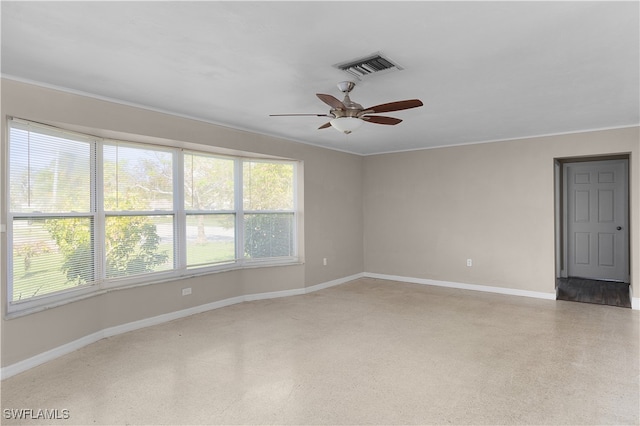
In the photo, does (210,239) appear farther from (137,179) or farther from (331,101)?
(331,101)

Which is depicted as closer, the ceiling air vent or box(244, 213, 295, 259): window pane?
the ceiling air vent

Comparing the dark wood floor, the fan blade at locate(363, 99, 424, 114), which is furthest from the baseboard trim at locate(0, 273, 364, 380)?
the dark wood floor

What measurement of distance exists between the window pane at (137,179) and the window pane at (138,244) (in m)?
0.15

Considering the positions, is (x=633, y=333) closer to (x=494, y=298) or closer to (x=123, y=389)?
(x=494, y=298)

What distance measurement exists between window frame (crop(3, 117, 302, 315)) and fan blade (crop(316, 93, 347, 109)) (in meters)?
2.31

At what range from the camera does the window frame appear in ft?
10.2

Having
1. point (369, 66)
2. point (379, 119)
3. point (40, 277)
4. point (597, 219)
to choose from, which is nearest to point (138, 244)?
point (40, 277)

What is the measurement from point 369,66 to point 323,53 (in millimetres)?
411

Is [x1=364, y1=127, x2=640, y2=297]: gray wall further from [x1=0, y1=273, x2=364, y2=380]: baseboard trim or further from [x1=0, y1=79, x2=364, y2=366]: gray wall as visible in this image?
[x1=0, y1=273, x2=364, y2=380]: baseboard trim

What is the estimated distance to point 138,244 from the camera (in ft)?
13.9

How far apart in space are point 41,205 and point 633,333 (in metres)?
6.05

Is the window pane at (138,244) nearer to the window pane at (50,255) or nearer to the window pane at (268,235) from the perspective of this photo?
the window pane at (50,255)

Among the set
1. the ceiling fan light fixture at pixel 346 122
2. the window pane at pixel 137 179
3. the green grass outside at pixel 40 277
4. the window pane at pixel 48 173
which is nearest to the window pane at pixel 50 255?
the green grass outside at pixel 40 277

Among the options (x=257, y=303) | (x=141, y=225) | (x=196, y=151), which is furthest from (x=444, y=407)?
(x=196, y=151)
